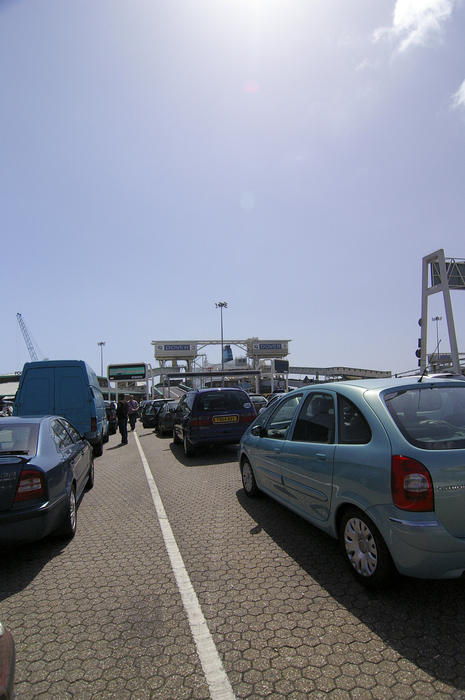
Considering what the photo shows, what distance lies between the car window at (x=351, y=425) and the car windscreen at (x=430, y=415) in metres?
0.25

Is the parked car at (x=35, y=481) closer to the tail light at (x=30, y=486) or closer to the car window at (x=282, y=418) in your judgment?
the tail light at (x=30, y=486)

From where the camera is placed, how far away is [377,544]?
9.77 ft

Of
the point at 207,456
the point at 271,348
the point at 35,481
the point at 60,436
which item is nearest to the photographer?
the point at 35,481

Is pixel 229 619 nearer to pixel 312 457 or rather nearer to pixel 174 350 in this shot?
pixel 312 457

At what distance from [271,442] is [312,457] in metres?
1.16

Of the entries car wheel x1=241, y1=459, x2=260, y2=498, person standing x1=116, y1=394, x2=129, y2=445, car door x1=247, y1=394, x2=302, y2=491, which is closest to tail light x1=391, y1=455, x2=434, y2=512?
car door x1=247, y1=394, x2=302, y2=491

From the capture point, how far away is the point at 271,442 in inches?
195

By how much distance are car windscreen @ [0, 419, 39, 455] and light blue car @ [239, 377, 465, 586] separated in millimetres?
2803

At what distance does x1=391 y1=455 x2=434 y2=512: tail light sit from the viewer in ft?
8.95

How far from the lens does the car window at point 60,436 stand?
5.07m

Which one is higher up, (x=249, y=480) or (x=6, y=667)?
(x=6, y=667)

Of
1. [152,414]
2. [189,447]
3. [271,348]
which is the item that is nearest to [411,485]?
[189,447]

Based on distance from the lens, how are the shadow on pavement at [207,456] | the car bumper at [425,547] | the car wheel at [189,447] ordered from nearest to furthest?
1. the car bumper at [425,547]
2. the shadow on pavement at [207,456]
3. the car wheel at [189,447]

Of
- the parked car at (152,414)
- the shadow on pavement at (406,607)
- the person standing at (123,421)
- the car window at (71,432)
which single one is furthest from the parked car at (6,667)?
the parked car at (152,414)
